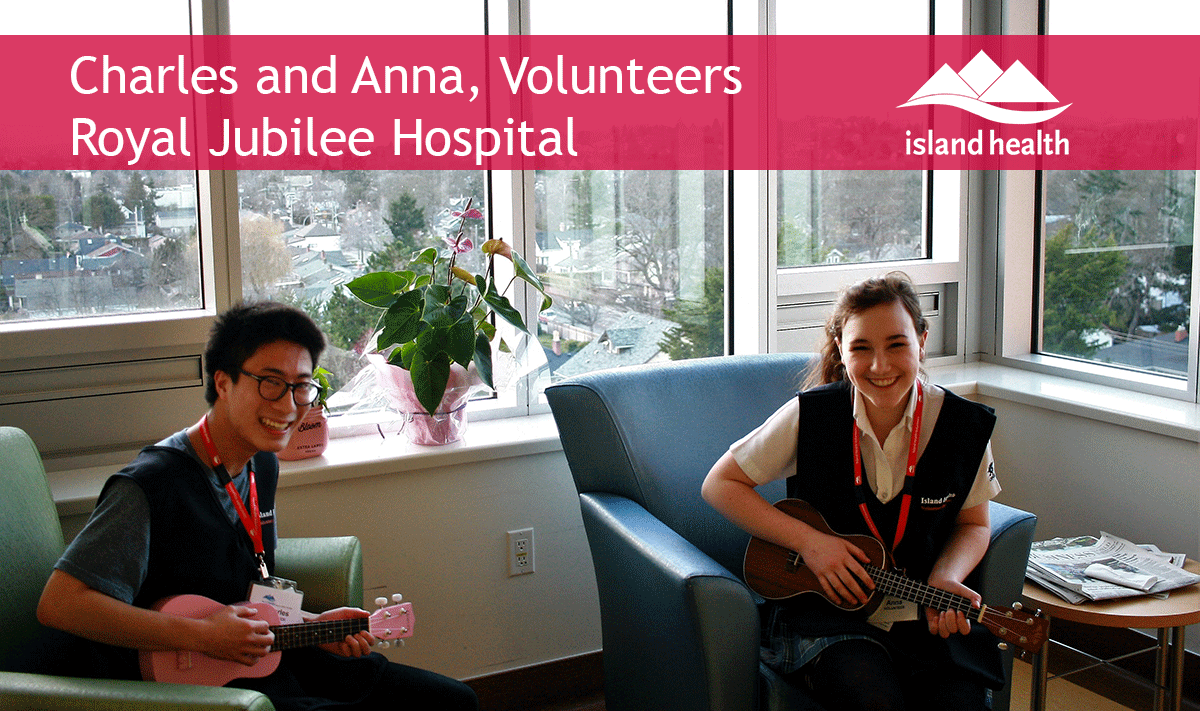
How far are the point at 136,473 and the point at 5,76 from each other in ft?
4.03

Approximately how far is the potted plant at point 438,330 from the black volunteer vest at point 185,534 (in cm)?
70

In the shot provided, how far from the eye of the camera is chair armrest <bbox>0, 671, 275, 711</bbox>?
135 centimetres

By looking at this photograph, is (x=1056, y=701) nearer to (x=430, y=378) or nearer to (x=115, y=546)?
(x=430, y=378)

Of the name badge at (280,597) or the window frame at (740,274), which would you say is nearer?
the name badge at (280,597)

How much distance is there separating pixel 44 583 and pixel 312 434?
0.74 meters

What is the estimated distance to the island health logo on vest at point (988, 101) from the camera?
125 inches

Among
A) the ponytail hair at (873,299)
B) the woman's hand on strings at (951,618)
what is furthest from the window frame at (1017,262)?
the woman's hand on strings at (951,618)

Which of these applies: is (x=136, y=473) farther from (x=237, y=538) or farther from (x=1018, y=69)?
(x=1018, y=69)

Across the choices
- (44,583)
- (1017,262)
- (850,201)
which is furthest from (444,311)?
(1017,262)

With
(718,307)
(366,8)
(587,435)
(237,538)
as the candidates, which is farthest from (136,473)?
(718,307)

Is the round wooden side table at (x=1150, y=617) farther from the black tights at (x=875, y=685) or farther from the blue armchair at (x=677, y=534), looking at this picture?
the black tights at (x=875, y=685)

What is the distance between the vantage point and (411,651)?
2.45 m

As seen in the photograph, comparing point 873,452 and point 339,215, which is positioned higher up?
point 339,215

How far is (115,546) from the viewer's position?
1.47 metres
